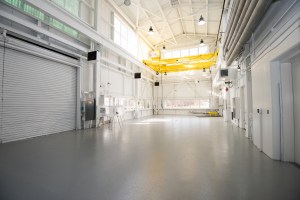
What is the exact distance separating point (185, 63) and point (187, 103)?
5.31 m

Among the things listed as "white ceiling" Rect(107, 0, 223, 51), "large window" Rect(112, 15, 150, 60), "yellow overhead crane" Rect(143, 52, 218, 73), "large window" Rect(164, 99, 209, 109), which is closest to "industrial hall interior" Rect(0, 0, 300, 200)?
"white ceiling" Rect(107, 0, 223, 51)

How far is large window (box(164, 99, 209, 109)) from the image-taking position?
15.0 meters

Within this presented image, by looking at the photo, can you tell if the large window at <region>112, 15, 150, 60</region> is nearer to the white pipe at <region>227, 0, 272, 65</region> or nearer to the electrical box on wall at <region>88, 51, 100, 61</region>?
the electrical box on wall at <region>88, 51, 100, 61</region>

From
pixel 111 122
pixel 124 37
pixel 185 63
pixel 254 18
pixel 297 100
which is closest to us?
pixel 297 100

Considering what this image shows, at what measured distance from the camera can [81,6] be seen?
22.6 feet

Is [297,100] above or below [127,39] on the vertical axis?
below

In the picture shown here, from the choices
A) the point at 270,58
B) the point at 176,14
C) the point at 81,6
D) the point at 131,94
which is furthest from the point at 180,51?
the point at 270,58

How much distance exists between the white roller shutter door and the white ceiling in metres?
6.01

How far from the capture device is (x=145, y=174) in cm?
228

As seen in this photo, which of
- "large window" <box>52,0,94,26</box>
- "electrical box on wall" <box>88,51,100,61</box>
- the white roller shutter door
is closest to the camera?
the white roller shutter door

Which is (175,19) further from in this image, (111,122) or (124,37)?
(111,122)

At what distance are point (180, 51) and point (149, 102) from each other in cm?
623

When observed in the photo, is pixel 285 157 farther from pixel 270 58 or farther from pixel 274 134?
pixel 270 58

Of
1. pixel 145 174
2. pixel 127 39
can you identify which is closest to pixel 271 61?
pixel 145 174
